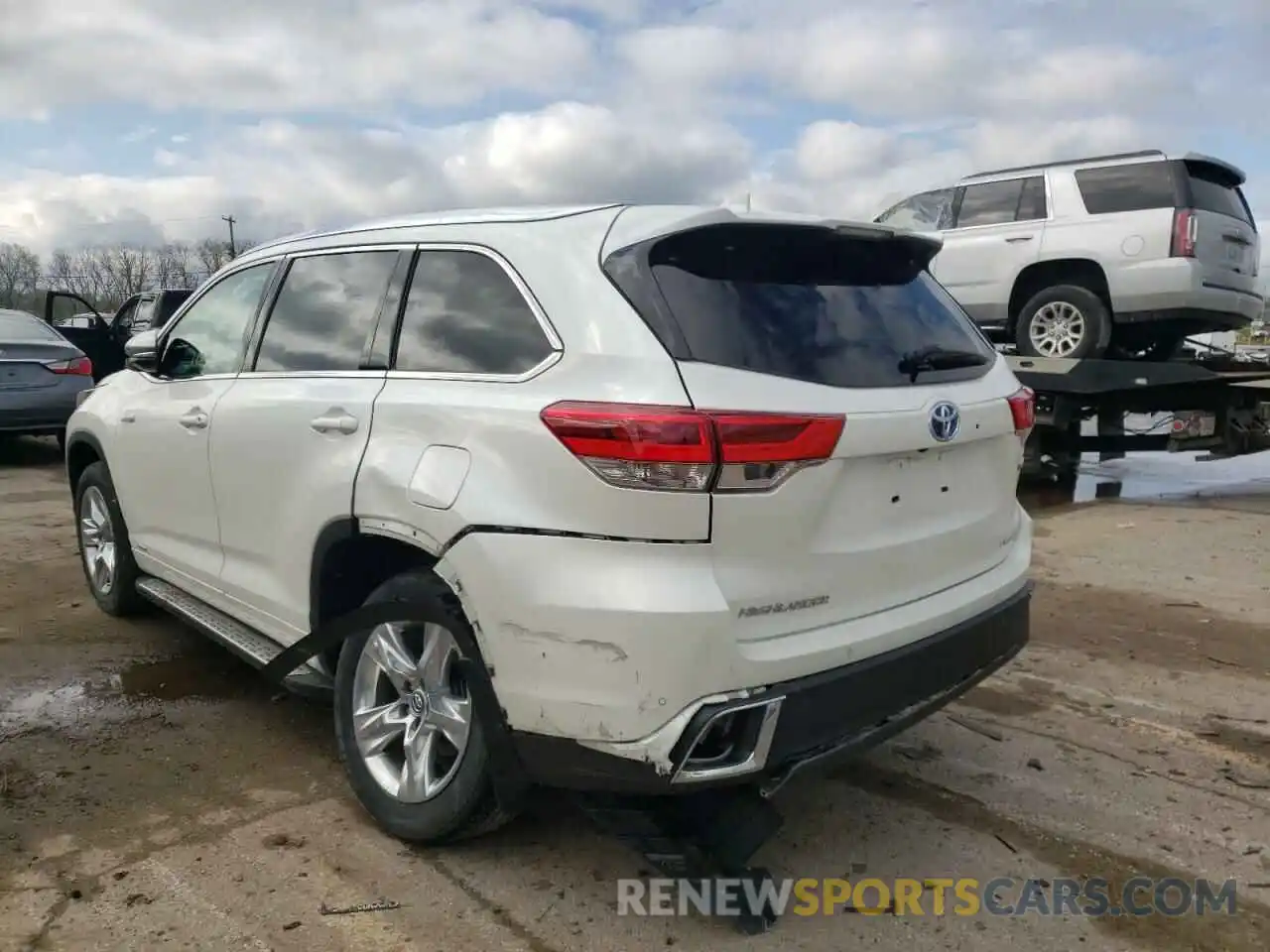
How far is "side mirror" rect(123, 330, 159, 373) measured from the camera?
4551 mm

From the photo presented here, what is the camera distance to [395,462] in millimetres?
2859

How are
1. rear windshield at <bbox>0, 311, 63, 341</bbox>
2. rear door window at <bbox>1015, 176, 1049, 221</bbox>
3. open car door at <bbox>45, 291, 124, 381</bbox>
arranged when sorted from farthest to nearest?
open car door at <bbox>45, 291, 124, 381</bbox> → rear windshield at <bbox>0, 311, 63, 341</bbox> → rear door window at <bbox>1015, 176, 1049, 221</bbox>

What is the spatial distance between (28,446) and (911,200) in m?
10.9

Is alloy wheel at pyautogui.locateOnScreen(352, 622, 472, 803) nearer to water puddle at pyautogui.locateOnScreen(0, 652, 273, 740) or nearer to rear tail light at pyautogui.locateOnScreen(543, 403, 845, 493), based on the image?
rear tail light at pyautogui.locateOnScreen(543, 403, 845, 493)

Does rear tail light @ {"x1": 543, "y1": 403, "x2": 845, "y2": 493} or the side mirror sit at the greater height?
the side mirror

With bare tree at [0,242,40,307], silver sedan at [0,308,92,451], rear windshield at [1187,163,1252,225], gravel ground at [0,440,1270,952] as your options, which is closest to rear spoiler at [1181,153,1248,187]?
rear windshield at [1187,163,1252,225]

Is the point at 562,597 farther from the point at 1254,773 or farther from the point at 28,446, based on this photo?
the point at 28,446

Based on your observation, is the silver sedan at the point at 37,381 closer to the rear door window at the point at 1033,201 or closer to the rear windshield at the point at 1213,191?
the rear door window at the point at 1033,201

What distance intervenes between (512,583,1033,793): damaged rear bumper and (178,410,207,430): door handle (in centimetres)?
214

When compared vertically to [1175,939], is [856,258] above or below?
above

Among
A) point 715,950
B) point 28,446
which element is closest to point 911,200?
point 715,950

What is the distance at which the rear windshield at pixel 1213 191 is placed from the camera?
328 inches

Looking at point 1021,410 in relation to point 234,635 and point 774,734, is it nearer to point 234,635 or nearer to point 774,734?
point 774,734

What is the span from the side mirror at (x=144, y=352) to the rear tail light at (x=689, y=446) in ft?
9.55
